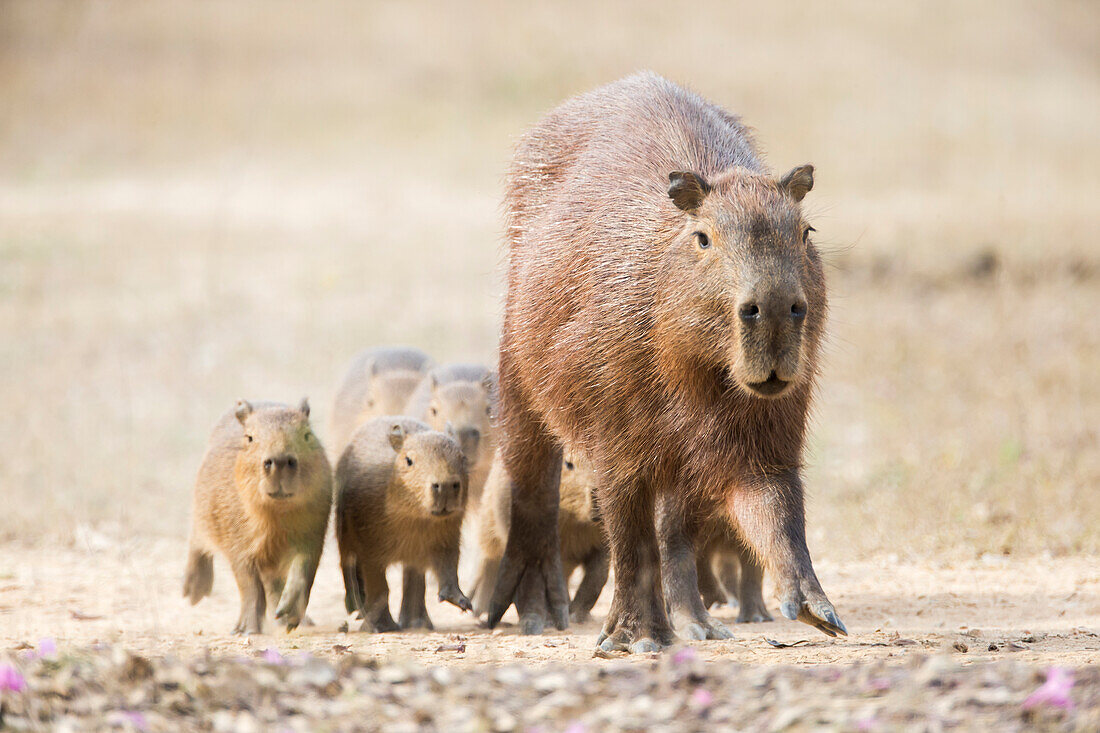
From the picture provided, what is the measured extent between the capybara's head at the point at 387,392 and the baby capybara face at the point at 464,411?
66 centimetres

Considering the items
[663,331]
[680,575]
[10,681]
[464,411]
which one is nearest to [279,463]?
[464,411]

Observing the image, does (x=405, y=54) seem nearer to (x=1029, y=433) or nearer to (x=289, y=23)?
(x=289, y=23)

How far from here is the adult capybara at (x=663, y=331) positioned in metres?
4.16

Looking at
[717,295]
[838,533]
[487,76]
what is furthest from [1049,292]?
[487,76]

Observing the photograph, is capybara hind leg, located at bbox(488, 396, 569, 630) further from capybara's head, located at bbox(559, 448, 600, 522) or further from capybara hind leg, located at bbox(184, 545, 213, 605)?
capybara hind leg, located at bbox(184, 545, 213, 605)

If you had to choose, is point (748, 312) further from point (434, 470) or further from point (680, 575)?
point (434, 470)

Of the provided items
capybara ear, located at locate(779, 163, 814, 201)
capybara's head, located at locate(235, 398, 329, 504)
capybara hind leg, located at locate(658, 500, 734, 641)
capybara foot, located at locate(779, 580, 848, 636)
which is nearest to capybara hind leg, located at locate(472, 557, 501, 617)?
capybara's head, located at locate(235, 398, 329, 504)

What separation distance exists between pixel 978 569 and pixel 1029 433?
2924mm

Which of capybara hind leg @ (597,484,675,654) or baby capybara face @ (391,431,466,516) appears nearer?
capybara hind leg @ (597,484,675,654)

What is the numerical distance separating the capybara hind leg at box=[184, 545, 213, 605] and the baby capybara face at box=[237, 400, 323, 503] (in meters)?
0.92

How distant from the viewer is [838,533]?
785 cm

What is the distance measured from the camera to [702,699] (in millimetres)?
3422

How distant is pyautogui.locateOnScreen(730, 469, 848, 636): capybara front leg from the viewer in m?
4.06

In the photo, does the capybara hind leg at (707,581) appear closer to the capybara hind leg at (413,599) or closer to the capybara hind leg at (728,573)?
the capybara hind leg at (728,573)
